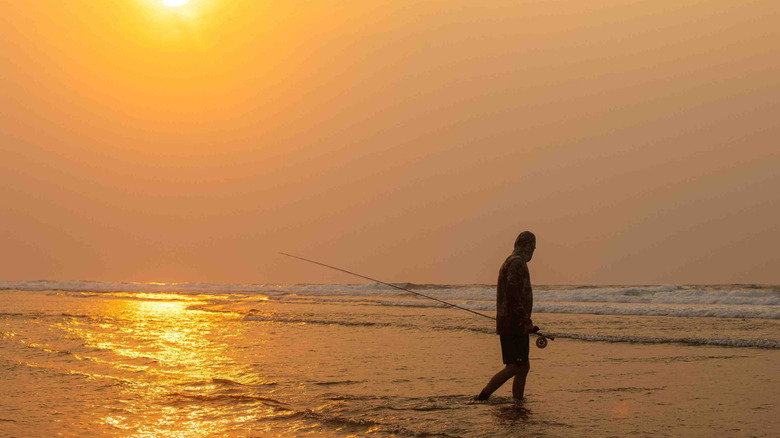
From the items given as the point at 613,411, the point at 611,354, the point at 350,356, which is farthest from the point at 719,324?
the point at 613,411

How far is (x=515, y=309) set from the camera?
707 centimetres

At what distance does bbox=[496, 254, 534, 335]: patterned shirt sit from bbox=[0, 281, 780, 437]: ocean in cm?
79

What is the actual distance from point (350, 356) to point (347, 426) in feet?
15.2

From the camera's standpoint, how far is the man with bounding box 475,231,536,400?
23.2 ft

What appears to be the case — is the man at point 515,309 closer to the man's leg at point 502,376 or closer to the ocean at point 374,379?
the man's leg at point 502,376

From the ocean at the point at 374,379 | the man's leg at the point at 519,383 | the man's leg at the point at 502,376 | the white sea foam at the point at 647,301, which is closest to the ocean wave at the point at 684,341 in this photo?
the ocean at the point at 374,379

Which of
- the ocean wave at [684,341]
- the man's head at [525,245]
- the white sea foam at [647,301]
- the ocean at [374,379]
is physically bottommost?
the ocean at [374,379]

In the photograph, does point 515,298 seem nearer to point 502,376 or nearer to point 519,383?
point 502,376

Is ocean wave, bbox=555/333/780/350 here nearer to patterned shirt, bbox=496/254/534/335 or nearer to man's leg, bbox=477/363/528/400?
man's leg, bbox=477/363/528/400

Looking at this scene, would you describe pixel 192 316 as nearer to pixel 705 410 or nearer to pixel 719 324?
pixel 719 324

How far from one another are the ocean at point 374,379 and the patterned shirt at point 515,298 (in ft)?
2.59

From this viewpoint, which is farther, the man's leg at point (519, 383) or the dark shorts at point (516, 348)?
the man's leg at point (519, 383)

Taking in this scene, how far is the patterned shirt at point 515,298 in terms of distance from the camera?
7.05 m

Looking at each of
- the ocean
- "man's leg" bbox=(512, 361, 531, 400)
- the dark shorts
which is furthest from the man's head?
the ocean
